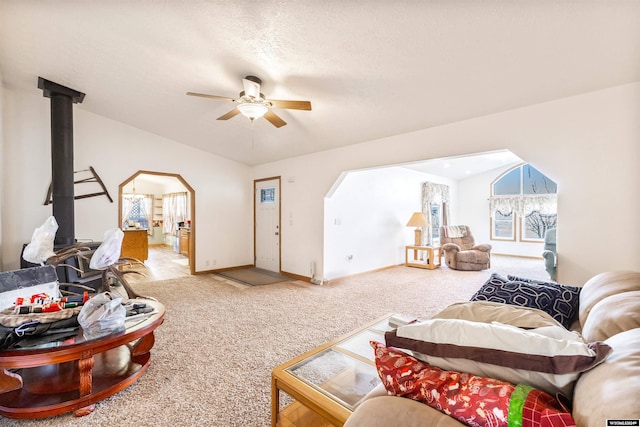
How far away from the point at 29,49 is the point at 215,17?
7.66 ft

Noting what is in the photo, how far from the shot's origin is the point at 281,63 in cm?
265

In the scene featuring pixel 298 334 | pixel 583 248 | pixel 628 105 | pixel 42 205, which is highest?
pixel 628 105

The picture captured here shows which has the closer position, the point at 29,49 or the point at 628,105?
the point at 628,105

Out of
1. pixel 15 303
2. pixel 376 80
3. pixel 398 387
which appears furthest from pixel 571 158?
pixel 15 303

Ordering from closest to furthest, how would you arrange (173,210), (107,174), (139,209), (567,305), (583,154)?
(567,305) → (583,154) → (107,174) → (173,210) → (139,209)

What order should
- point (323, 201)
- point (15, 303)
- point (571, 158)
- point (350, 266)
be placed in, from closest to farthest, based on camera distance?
point (15, 303)
point (571, 158)
point (323, 201)
point (350, 266)

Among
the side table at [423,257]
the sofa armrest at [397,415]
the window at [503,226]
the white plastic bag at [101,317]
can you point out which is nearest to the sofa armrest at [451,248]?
the side table at [423,257]

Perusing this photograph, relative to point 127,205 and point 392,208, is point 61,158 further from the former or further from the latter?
point 127,205

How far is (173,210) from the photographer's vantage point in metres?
9.60

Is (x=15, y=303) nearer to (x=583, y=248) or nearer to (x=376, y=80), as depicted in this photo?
(x=376, y=80)

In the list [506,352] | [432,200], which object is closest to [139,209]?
[432,200]

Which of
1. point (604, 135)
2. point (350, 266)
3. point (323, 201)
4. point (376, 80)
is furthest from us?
point (350, 266)

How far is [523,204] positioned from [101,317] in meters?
9.57

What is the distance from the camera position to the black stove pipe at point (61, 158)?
11.8ft
